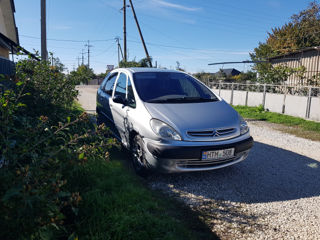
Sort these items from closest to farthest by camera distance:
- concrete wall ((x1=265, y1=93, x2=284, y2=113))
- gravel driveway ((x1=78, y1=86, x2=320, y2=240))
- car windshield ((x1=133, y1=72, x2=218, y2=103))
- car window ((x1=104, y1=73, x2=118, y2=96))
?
gravel driveway ((x1=78, y1=86, x2=320, y2=240)) → car windshield ((x1=133, y1=72, x2=218, y2=103)) → car window ((x1=104, y1=73, x2=118, y2=96)) → concrete wall ((x1=265, y1=93, x2=284, y2=113))

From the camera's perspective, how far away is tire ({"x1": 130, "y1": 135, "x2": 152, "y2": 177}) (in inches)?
146

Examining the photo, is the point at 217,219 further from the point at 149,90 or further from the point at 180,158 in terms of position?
the point at 149,90

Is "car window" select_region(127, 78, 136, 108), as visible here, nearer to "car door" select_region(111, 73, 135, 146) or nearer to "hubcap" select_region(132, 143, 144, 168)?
"car door" select_region(111, 73, 135, 146)

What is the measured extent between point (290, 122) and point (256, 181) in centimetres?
673

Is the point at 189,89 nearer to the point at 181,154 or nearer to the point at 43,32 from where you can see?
the point at 181,154

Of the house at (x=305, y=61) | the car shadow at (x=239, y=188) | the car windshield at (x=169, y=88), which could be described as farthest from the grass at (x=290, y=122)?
the house at (x=305, y=61)

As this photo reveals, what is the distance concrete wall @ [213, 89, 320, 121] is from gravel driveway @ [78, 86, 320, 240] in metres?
5.42

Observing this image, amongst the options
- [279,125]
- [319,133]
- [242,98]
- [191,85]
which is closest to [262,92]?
[242,98]

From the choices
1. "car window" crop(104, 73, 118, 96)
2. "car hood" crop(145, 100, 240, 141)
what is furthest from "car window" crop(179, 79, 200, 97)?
"car window" crop(104, 73, 118, 96)

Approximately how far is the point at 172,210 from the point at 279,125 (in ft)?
25.0

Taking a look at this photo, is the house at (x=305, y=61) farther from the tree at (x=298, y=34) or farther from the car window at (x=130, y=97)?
the car window at (x=130, y=97)

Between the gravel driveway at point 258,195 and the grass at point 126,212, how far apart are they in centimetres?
24

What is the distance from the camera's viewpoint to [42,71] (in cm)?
600

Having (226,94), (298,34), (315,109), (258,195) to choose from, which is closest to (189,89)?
(258,195)
